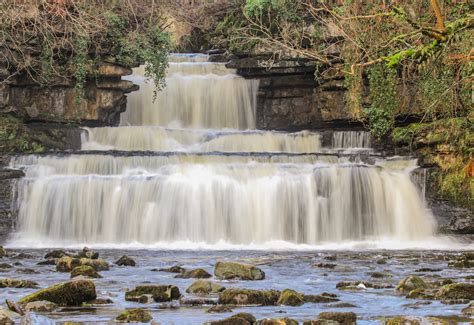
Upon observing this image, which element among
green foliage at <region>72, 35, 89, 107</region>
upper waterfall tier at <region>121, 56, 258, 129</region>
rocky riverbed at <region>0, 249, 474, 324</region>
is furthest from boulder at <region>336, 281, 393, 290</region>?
upper waterfall tier at <region>121, 56, 258, 129</region>

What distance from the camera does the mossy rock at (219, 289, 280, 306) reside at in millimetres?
9820

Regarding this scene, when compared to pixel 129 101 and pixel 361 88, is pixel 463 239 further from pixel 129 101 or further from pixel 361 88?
pixel 129 101

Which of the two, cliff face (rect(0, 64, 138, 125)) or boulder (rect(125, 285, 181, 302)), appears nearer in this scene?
boulder (rect(125, 285, 181, 302))

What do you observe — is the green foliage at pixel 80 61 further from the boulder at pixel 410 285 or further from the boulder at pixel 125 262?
the boulder at pixel 410 285

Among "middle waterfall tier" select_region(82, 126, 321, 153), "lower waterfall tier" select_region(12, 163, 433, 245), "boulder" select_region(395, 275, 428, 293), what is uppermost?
"middle waterfall tier" select_region(82, 126, 321, 153)

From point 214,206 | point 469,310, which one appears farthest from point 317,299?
point 214,206

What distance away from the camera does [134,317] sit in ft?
28.2

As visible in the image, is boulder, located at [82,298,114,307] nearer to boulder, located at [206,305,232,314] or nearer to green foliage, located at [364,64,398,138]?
boulder, located at [206,305,232,314]

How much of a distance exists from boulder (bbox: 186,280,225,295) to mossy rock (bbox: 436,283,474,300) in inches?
107

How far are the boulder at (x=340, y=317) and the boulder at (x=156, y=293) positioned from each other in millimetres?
2258

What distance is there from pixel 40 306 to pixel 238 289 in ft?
7.67

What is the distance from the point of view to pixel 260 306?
9.66 m

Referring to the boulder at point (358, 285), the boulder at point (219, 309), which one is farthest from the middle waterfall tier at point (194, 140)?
the boulder at point (219, 309)

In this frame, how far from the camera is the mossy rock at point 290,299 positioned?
9.82 m
